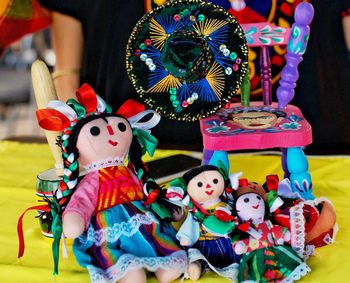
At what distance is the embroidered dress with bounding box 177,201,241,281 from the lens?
1.87ft

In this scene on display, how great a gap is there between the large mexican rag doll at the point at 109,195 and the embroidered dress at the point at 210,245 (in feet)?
0.06

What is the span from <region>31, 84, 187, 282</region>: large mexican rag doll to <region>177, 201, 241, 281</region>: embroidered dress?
0.02 m

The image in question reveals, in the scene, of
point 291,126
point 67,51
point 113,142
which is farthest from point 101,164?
point 67,51

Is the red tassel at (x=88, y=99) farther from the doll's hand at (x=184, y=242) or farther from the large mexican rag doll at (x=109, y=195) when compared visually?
the doll's hand at (x=184, y=242)

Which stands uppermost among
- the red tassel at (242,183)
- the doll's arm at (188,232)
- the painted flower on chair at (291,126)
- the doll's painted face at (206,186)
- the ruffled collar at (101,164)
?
the ruffled collar at (101,164)

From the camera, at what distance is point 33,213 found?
2.54ft

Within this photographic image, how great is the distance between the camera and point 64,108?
608mm

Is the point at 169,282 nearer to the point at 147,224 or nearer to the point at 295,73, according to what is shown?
the point at 147,224

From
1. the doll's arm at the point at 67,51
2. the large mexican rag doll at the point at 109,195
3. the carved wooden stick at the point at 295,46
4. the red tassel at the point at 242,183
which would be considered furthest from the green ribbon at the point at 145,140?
the doll's arm at the point at 67,51

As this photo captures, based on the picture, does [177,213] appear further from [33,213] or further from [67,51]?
[67,51]

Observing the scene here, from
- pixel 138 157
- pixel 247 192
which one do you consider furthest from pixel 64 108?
pixel 247 192

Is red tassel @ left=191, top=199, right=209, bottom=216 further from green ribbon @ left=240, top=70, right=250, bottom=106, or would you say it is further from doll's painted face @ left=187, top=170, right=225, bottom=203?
green ribbon @ left=240, top=70, right=250, bottom=106

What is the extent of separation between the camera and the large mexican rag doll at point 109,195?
0.55 metres

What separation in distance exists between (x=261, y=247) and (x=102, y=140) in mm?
189
